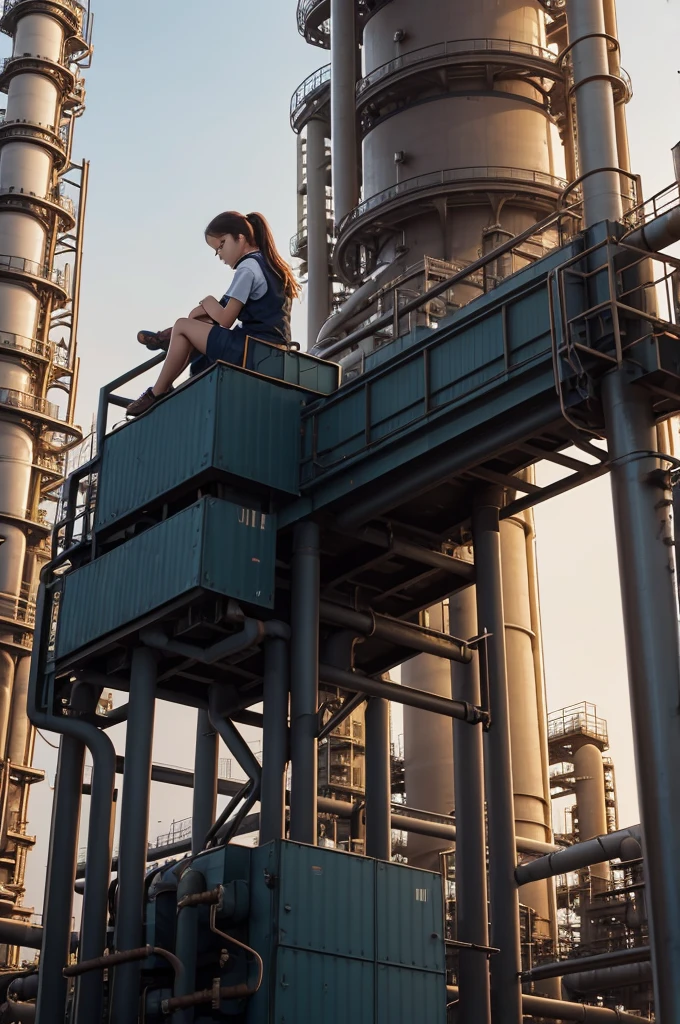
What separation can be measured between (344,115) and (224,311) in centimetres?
1662

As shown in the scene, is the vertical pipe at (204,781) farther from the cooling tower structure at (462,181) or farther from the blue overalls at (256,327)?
the cooling tower structure at (462,181)

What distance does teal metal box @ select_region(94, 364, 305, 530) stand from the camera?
66.0ft

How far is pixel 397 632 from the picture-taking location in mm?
21906

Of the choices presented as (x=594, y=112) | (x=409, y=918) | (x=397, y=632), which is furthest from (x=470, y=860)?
(x=594, y=112)

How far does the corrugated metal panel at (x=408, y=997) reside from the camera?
17.9m

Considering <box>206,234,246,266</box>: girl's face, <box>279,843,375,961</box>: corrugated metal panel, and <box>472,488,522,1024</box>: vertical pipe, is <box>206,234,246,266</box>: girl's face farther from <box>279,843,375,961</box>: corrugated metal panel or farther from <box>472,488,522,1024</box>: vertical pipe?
<box>279,843,375,961</box>: corrugated metal panel

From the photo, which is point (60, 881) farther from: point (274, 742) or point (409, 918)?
point (409, 918)

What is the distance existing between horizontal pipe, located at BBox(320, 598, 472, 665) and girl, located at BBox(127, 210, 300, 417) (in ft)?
13.1

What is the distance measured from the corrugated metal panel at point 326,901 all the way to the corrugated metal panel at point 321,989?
0.15 meters

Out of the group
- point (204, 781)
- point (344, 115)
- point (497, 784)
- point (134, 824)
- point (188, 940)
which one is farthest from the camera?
point (344, 115)

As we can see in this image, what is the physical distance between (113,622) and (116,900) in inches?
156

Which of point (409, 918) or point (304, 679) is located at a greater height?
point (304, 679)

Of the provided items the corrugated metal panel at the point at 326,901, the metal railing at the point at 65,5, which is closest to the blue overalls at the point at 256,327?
the corrugated metal panel at the point at 326,901

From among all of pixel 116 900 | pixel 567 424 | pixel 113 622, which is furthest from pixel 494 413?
pixel 116 900
